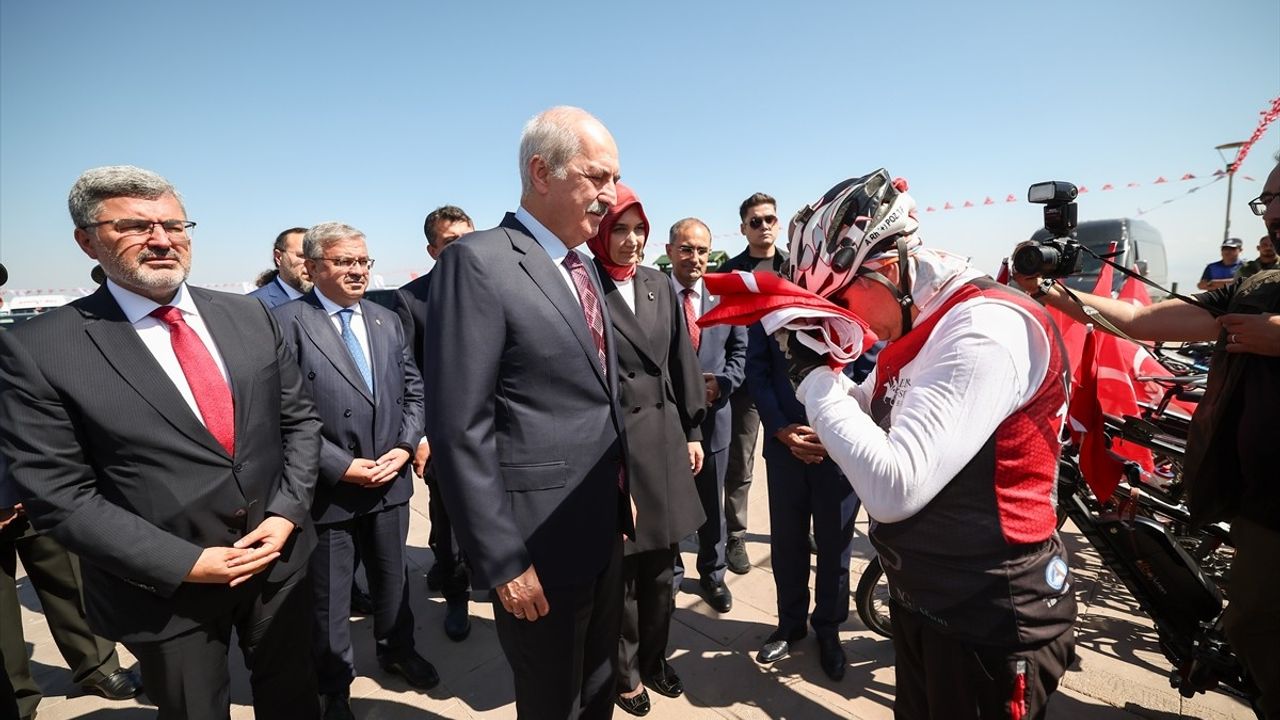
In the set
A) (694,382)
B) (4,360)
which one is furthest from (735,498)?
(4,360)

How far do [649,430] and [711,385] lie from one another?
123 centimetres

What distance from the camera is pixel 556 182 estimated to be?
1.81 metres

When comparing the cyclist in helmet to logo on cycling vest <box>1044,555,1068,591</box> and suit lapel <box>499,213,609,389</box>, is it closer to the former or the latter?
logo on cycling vest <box>1044,555,1068,591</box>

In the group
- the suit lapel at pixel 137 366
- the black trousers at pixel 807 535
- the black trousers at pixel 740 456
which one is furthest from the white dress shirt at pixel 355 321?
the black trousers at pixel 740 456

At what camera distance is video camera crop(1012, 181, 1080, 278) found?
204cm

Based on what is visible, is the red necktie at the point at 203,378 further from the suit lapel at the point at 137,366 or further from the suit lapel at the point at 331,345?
the suit lapel at the point at 331,345

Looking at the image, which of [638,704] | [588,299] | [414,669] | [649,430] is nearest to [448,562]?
[414,669]

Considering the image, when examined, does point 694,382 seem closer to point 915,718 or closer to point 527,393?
point 527,393

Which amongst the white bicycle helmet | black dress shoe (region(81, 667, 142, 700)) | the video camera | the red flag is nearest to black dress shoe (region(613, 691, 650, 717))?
the white bicycle helmet

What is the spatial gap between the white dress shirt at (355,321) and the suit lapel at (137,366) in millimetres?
1077

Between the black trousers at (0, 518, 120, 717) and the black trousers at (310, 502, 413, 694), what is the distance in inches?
52.4

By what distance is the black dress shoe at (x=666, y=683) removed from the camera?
9.55ft

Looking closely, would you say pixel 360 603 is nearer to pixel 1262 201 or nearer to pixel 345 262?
pixel 345 262

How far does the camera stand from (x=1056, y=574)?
1463 mm
